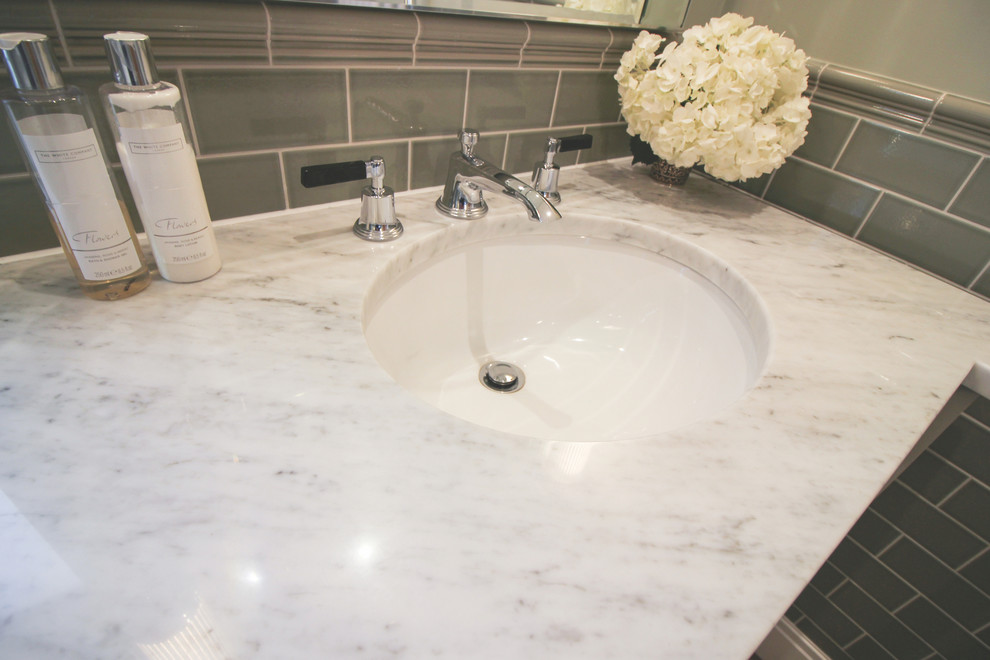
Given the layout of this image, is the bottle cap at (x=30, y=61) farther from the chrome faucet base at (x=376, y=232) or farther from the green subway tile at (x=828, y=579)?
the green subway tile at (x=828, y=579)

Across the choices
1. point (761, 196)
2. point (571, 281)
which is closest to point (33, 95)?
point (571, 281)

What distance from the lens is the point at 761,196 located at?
0.85 meters

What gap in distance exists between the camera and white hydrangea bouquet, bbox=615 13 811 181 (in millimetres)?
656

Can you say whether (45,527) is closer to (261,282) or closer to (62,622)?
(62,622)

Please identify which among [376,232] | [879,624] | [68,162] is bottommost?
[879,624]

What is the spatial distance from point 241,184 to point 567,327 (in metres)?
0.47

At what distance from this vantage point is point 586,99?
80 cm

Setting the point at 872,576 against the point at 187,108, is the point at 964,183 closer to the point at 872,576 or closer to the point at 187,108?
the point at 872,576

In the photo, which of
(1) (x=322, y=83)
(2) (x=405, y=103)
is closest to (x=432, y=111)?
(2) (x=405, y=103)

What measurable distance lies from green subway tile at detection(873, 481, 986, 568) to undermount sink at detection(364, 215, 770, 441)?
0.42 m

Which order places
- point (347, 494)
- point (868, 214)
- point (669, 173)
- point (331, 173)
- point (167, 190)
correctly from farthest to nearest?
point (669, 173)
point (868, 214)
point (331, 173)
point (167, 190)
point (347, 494)

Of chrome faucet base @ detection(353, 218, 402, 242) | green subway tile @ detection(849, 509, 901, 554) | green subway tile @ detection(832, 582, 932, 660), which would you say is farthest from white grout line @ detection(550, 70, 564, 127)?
green subway tile @ detection(832, 582, 932, 660)

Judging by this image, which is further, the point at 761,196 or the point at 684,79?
the point at 761,196

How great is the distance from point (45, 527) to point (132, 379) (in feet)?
0.40
